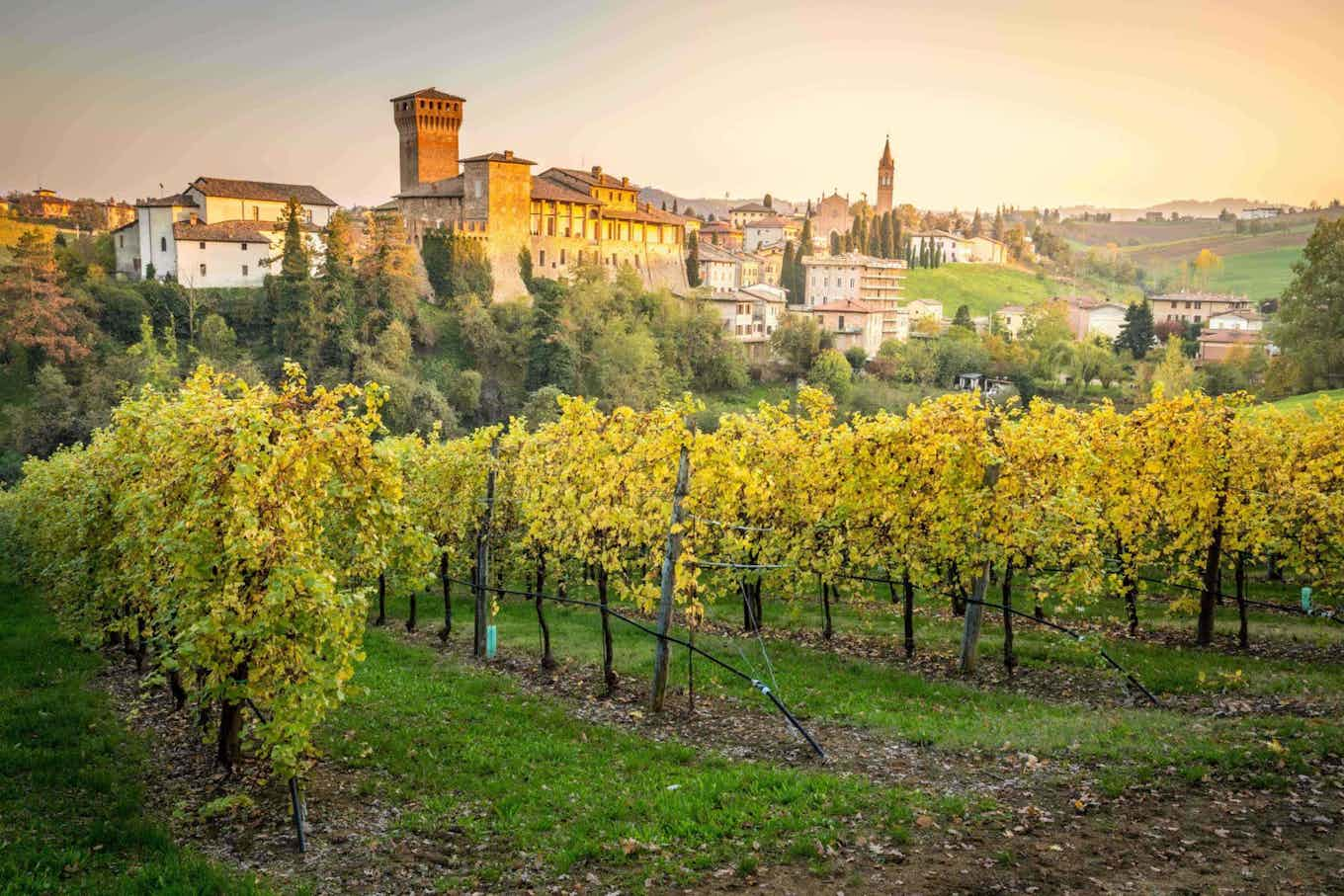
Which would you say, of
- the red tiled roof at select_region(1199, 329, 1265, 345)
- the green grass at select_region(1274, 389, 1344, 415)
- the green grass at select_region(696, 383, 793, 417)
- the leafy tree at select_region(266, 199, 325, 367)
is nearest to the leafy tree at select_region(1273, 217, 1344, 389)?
the green grass at select_region(1274, 389, 1344, 415)

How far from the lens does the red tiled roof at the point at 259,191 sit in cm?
8400

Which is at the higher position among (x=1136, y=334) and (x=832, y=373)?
(x=1136, y=334)

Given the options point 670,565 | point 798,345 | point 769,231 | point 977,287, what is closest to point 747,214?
point 769,231

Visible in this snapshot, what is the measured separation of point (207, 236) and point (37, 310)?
16201mm

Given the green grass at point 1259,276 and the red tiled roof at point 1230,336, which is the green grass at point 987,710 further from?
the green grass at point 1259,276

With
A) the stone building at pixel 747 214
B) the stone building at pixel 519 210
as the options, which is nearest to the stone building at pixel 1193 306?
the stone building at pixel 519 210

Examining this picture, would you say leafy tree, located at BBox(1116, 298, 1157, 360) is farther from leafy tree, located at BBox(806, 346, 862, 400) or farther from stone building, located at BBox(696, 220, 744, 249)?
stone building, located at BBox(696, 220, 744, 249)

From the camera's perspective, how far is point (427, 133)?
4043 inches

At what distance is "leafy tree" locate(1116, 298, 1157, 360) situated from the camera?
10850 centimetres

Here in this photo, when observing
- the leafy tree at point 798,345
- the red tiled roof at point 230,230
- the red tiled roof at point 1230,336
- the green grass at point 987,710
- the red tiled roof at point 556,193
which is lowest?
the green grass at point 987,710

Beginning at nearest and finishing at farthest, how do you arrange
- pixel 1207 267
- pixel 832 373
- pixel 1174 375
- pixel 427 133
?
1. pixel 1174 375
2. pixel 832 373
3. pixel 427 133
4. pixel 1207 267

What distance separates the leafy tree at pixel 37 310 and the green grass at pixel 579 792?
66238 mm

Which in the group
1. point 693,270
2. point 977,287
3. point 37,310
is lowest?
point 37,310

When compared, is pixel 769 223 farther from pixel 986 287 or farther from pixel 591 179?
pixel 591 179
